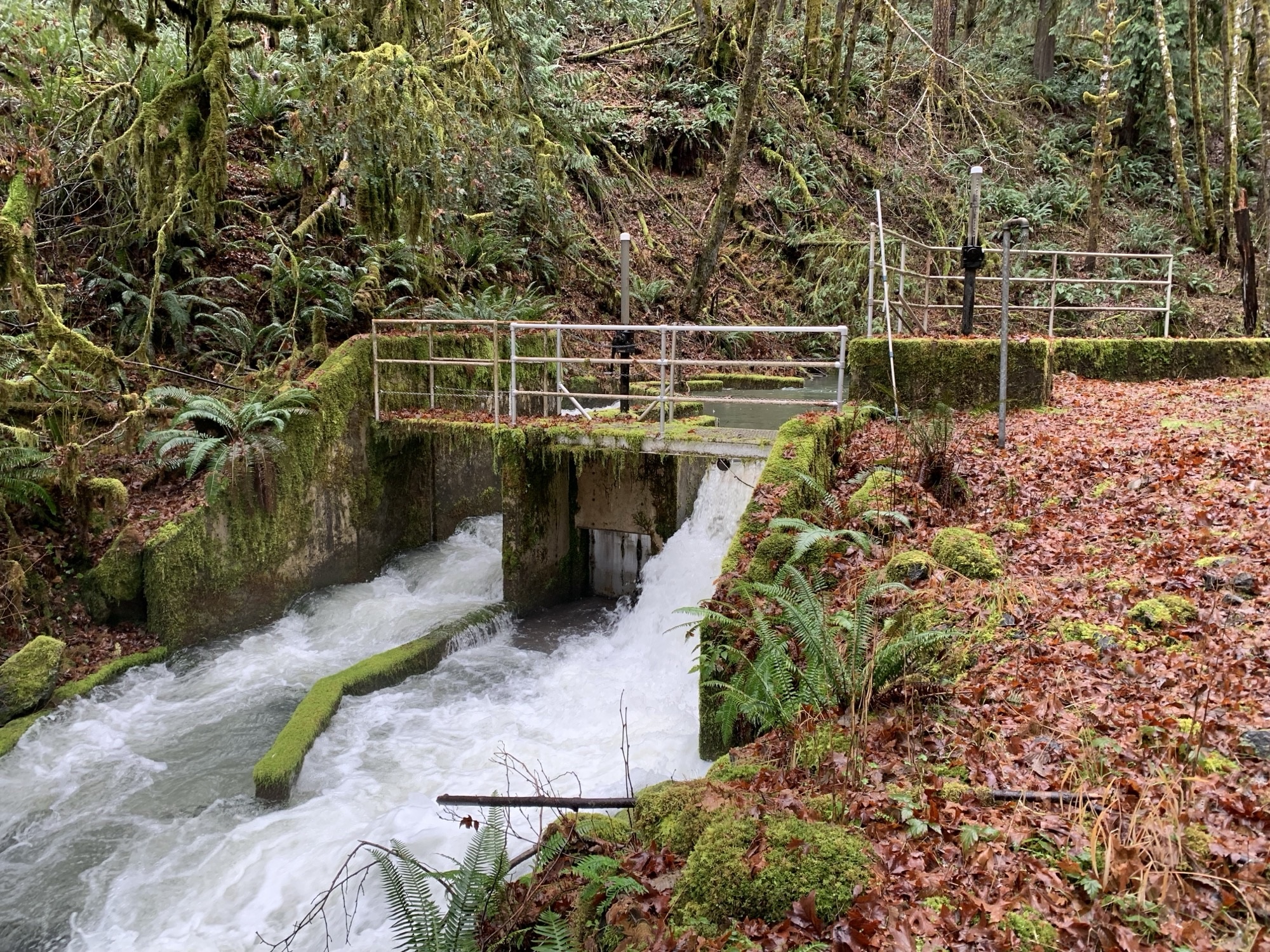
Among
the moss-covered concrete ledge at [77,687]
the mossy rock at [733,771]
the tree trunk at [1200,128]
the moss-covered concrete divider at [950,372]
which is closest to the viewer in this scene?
the mossy rock at [733,771]

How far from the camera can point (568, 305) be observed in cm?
1638

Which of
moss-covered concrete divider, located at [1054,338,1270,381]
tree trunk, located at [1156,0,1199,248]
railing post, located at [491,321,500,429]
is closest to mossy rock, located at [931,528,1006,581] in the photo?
railing post, located at [491,321,500,429]

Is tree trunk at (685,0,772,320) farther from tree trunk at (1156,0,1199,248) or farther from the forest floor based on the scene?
tree trunk at (1156,0,1199,248)

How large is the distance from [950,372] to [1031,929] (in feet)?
24.1

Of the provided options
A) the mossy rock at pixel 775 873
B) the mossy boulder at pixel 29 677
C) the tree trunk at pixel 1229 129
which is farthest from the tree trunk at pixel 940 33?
the mossy rock at pixel 775 873

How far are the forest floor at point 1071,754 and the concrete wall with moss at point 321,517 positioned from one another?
5735mm

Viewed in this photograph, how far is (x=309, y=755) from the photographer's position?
6883 millimetres

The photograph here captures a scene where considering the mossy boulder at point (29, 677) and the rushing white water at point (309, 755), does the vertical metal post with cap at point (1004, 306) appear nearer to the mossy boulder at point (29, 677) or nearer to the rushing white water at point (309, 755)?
the rushing white water at point (309, 755)

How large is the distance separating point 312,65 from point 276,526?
6.20 m

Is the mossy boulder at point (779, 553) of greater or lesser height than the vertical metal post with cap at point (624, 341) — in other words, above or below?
below

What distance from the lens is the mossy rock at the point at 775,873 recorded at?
128 inches

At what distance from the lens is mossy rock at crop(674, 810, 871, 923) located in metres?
3.24

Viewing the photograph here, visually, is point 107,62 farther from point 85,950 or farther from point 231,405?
point 85,950

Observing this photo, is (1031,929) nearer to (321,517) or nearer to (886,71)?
(321,517)
